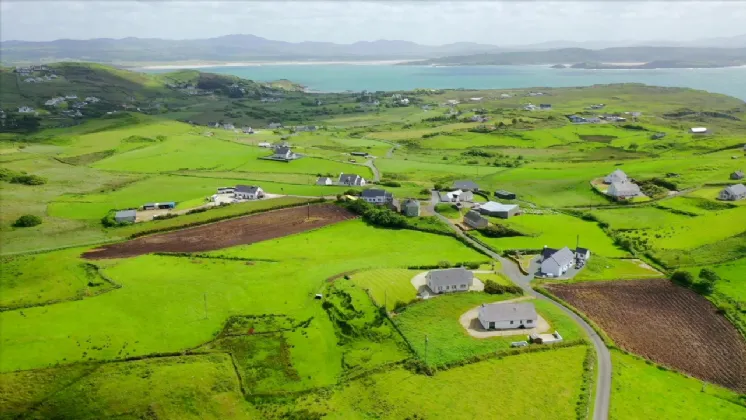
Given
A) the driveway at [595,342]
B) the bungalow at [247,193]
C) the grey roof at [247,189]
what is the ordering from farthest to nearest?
the grey roof at [247,189] < the bungalow at [247,193] < the driveway at [595,342]

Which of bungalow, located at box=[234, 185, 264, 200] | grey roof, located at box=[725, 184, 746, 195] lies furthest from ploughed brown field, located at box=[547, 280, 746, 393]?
bungalow, located at box=[234, 185, 264, 200]

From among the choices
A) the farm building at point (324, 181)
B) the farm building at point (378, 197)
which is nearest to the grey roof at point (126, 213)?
the farm building at point (324, 181)

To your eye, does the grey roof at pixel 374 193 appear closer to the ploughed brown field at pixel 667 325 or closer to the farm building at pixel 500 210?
the farm building at pixel 500 210

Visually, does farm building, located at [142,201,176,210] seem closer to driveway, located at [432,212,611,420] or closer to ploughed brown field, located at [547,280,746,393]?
driveway, located at [432,212,611,420]

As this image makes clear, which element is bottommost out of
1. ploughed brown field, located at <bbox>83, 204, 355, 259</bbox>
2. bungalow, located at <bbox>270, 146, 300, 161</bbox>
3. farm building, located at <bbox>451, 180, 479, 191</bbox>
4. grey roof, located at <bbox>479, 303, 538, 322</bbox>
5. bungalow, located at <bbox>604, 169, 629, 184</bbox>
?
ploughed brown field, located at <bbox>83, 204, 355, 259</bbox>

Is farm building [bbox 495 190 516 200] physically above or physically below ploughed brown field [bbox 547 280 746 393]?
above

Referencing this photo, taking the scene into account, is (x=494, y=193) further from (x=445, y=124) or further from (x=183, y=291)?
(x=445, y=124)
